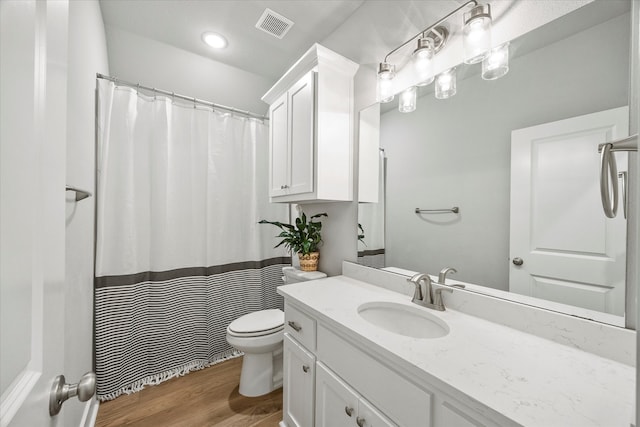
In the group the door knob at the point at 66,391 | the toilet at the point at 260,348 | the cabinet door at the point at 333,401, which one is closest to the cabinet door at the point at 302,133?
the toilet at the point at 260,348

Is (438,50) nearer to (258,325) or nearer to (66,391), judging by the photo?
(66,391)

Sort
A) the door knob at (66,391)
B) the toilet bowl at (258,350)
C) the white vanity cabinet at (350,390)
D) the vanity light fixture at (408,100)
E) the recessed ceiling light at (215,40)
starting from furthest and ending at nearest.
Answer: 1. the recessed ceiling light at (215,40)
2. the toilet bowl at (258,350)
3. the vanity light fixture at (408,100)
4. the white vanity cabinet at (350,390)
5. the door knob at (66,391)

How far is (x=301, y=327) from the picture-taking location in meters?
1.23

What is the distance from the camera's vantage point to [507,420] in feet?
1.73

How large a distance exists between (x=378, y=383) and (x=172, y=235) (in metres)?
1.76

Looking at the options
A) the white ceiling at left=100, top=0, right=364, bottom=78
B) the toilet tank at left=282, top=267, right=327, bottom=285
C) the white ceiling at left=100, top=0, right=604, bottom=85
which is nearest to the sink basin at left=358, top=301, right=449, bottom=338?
the toilet tank at left=282, top=267, right=327, bottom=285

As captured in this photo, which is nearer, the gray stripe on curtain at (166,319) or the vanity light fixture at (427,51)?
the vanity light fixture at (427,51)

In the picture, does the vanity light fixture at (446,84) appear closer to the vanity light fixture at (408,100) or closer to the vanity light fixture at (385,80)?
the vanity light fixture at (408,100)

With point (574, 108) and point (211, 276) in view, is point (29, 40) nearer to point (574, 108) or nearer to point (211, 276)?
point (574, 108)

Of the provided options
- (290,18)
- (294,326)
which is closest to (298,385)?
(294,326)

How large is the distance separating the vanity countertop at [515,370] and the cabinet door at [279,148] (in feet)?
3.57

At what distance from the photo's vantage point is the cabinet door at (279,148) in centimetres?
181

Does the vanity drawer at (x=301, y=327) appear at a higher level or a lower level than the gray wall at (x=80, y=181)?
lower

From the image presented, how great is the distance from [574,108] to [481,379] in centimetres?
93
